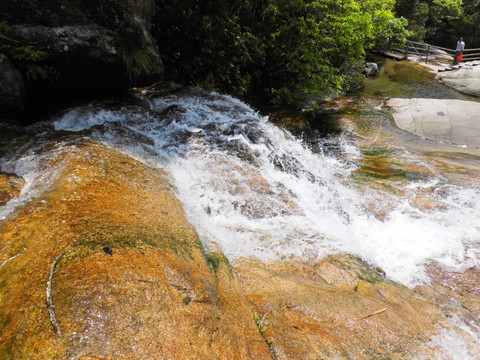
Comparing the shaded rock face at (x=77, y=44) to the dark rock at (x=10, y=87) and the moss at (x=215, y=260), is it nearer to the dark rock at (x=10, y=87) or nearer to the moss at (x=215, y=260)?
the dark rock at (x=10, y=87)

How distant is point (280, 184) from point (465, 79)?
48.7ft

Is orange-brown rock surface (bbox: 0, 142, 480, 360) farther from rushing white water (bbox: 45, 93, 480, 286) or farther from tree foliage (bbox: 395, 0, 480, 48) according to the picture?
tree foliage (bbox: 395, 0, 480, 48)

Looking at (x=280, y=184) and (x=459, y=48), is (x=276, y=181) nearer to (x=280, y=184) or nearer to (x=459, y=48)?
(x=280, y=184)

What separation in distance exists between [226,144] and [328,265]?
344cm

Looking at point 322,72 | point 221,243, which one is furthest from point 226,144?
point 322,72

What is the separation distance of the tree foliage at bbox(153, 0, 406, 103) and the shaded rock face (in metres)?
2.01

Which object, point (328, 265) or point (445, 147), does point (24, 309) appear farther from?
point (445, 147)

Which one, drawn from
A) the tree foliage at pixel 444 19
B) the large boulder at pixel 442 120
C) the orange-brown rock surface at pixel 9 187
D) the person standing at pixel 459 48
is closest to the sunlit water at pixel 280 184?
the orange-brown rock surface at pixel 9 187

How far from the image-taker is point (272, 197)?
16.8ft

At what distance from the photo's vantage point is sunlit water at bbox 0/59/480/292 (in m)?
4.14

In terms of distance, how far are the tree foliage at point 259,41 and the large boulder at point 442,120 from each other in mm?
2865

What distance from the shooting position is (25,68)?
5523mm

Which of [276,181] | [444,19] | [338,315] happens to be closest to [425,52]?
[444,19]

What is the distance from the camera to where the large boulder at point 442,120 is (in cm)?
918
